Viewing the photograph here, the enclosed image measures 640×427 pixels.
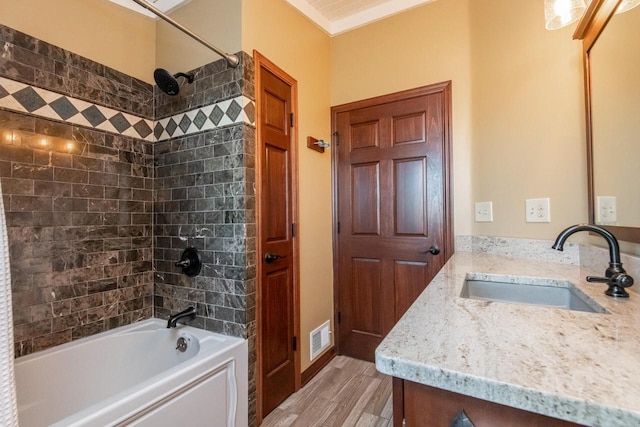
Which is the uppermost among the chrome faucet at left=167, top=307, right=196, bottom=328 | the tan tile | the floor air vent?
the chrome faucet at left=167, top=307, right=196, bottom=328

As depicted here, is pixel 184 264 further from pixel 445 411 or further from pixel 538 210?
pixel 538 210

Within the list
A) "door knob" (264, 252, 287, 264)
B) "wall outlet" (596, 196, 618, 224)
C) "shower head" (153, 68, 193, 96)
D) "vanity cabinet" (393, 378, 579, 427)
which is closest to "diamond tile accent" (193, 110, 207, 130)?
"shower head" (153, 68, 193, 96)

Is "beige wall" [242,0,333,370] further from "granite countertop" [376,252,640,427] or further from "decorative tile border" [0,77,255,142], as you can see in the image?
"granite countertop" [376,252,640,427]

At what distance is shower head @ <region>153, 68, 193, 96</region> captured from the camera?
65.0 inches

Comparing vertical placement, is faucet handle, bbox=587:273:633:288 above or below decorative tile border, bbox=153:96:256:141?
below

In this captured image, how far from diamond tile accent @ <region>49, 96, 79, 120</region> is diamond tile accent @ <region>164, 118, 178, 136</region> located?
47cm

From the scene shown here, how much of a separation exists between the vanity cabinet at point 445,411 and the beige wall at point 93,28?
227 centimetres

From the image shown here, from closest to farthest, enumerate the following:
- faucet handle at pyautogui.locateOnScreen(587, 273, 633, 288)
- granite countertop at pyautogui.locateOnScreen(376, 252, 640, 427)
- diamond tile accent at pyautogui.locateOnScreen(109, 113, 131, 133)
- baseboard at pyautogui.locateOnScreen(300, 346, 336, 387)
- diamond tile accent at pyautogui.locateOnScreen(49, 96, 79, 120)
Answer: granite countertop at pyautogui.locateOnScreen(376, 252, 640, 427) < faucet handle at pyautogui.locateOnScreen(587, 273, 633, 288) < diamond tile accent at pyautogui.locateOnScreen(49, 96, 79, 120) < diamond tile accent at pyautogui.locateOnScreen(109, 113, 131, 133) < baseboard at pyautogui.locateOnScreen(300, 346, 336, 387)

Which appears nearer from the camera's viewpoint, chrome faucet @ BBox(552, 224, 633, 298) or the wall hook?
chrome faucet @ BBox(552, 224, 633, 298)

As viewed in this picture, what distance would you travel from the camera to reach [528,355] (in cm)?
53

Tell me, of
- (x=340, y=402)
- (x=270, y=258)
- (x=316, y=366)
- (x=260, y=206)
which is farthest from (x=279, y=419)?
(x=260, y=206)

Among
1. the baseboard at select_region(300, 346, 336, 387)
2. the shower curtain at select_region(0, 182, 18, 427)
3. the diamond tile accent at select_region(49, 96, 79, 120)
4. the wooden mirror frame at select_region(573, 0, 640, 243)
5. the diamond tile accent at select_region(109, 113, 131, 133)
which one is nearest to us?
the shower curtain at select_region(0, 182, 18, 427)

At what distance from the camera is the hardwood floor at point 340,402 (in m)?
1.65

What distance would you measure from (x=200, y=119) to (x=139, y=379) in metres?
1.60
